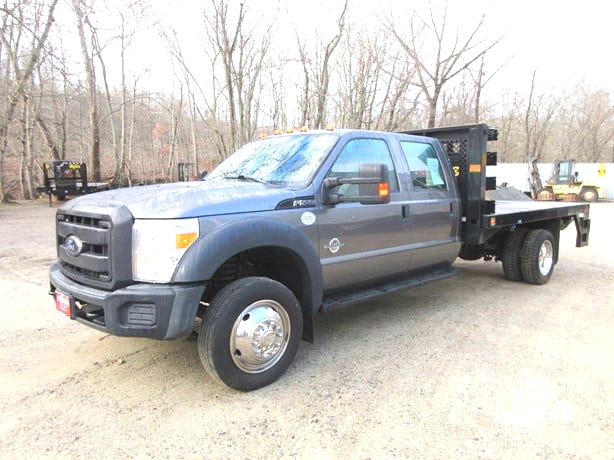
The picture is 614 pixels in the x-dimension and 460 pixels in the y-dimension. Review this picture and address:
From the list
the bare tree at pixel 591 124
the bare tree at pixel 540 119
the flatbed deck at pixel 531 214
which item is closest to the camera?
the flatbed deck at pixel 531 214

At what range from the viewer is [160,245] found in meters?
2.97

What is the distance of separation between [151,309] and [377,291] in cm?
225

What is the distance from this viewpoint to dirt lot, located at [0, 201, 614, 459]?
2723mm

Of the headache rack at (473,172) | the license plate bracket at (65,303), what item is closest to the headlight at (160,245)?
the license plate bracket at (65,303)

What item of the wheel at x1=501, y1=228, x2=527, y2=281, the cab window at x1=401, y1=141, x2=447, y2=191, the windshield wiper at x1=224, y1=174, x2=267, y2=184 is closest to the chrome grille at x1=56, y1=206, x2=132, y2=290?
the windshield wiper at x1=224, y1=174, x2=267, y2=184

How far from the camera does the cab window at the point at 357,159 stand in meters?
4.09

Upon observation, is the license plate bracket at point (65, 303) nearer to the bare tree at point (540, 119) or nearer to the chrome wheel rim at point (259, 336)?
the chrome wheel rim at point (259, 336)

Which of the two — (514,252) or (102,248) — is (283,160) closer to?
(102,248)

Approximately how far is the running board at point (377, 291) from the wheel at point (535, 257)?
161 cm

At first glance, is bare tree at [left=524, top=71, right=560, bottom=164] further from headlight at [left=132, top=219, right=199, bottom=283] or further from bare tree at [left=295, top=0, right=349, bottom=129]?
headlight at [left=132, top=219, right=199, bottom=283]

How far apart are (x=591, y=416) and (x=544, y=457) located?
676mm

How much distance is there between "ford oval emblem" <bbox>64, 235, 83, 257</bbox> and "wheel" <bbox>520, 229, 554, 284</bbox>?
5.63 meters

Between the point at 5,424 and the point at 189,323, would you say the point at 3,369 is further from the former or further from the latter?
the point at 189,323

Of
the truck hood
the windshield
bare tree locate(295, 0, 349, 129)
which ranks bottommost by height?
the truck hood
